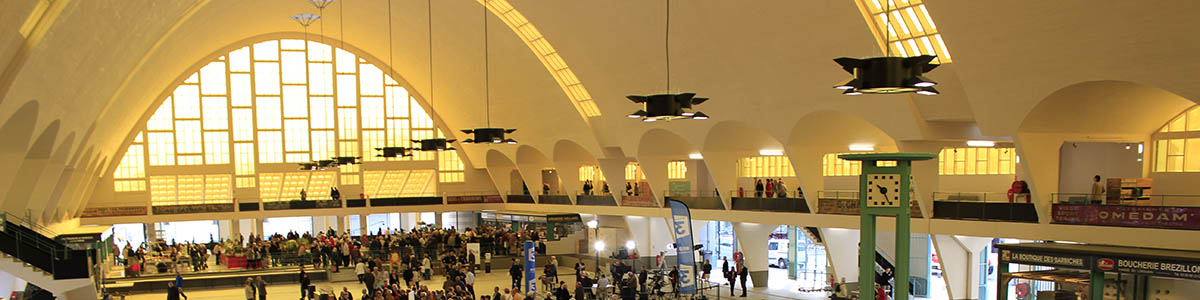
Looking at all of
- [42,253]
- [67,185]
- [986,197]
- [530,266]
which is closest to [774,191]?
[986,197]

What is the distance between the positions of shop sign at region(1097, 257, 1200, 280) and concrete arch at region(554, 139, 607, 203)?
26.9 m

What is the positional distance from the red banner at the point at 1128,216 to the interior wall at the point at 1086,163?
6.87 feet

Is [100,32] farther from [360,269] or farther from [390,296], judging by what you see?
[360,269]

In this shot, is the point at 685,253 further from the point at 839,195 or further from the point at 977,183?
the point at 977,183

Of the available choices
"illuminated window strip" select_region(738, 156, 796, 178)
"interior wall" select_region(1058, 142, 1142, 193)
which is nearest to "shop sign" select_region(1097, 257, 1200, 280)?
"interior wall" select_region(1058, 142, 1142, 193)

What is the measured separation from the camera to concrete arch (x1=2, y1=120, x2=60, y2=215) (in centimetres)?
1716

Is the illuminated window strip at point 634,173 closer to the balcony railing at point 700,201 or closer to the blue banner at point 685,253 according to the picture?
the balcony railing at point 700,201

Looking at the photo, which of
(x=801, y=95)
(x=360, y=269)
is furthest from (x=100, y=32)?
(x=801, y=95)

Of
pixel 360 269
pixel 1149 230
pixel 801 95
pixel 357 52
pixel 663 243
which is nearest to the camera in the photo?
pixel 1149 230

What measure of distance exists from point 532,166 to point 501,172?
404cm

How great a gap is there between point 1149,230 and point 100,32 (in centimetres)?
1994

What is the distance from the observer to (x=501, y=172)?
47312 millimetres

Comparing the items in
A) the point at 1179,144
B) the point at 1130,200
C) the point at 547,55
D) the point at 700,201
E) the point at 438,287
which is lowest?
the point at 438,287

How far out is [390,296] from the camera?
19641 millimetres
